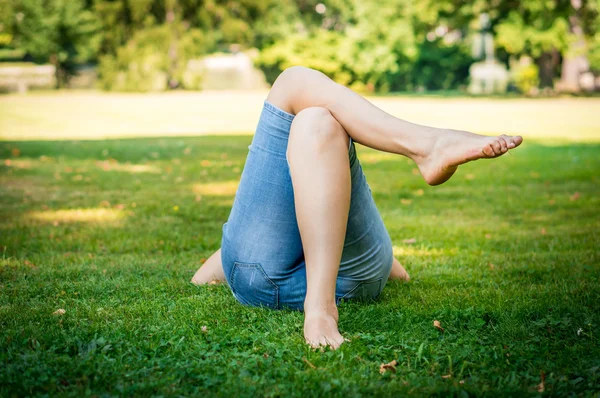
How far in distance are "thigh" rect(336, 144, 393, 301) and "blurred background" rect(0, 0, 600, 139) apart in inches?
867

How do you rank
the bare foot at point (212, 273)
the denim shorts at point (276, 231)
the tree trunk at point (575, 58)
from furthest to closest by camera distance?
the tree trunk at point (575, 58) → the bare foot at point (212, 273) → the denim shorts at point (276, 231)

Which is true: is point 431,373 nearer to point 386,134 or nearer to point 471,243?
point 386,134

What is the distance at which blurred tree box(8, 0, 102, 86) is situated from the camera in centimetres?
3509

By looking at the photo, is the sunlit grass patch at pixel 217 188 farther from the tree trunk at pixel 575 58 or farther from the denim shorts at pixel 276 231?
the tree trunk at pixel 575 58

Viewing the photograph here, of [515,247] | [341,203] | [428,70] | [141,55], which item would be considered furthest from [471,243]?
[428,70]

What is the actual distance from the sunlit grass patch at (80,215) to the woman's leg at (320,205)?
285 cm

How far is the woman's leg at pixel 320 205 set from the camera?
216 centimetres

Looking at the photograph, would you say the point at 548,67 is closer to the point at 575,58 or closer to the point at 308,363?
the point at 575,58

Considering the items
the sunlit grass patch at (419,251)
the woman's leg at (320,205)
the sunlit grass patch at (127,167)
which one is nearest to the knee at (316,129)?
the woman's leg at (320,205)

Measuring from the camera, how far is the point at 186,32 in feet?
112

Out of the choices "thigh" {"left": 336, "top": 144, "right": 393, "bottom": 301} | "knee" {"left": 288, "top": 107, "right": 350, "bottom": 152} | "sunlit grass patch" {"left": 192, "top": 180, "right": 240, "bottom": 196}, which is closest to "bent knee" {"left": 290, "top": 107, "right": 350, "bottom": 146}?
"knee" {"left": 288, "top": 107, "right": 350, "bottom": 152}

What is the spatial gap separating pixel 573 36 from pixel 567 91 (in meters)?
2.29

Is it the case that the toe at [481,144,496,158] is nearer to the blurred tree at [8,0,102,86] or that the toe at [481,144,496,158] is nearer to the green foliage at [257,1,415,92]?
the green foliage at [257,1,415,92]

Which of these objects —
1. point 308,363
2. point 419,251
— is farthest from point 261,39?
point 308,363
